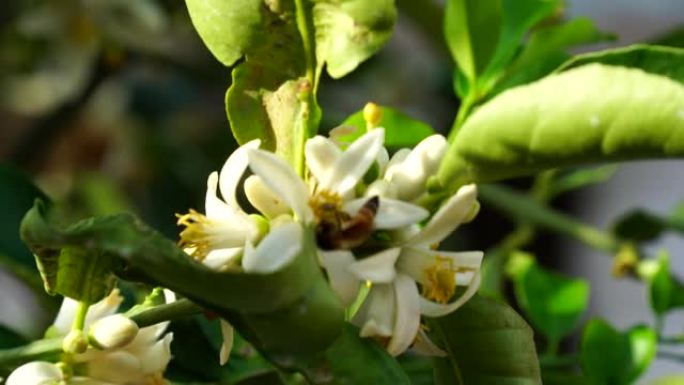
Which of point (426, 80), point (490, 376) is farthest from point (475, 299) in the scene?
A: point (426, 80)

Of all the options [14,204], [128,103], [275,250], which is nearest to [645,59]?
[275,250]

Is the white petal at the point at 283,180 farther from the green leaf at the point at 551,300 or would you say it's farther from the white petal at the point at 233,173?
the green leaf at the point at 551,300

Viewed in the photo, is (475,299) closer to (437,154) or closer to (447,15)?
(437,154)

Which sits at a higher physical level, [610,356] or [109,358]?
[109,358]

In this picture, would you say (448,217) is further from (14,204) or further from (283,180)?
(14,204)

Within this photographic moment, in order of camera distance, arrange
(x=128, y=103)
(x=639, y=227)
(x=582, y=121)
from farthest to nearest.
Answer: (x=128, y=103) → (x=639, y=227) → (x=582, y=121)

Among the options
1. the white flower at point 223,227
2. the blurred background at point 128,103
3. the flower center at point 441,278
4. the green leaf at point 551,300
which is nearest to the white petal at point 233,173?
the white flower at point 223,227
